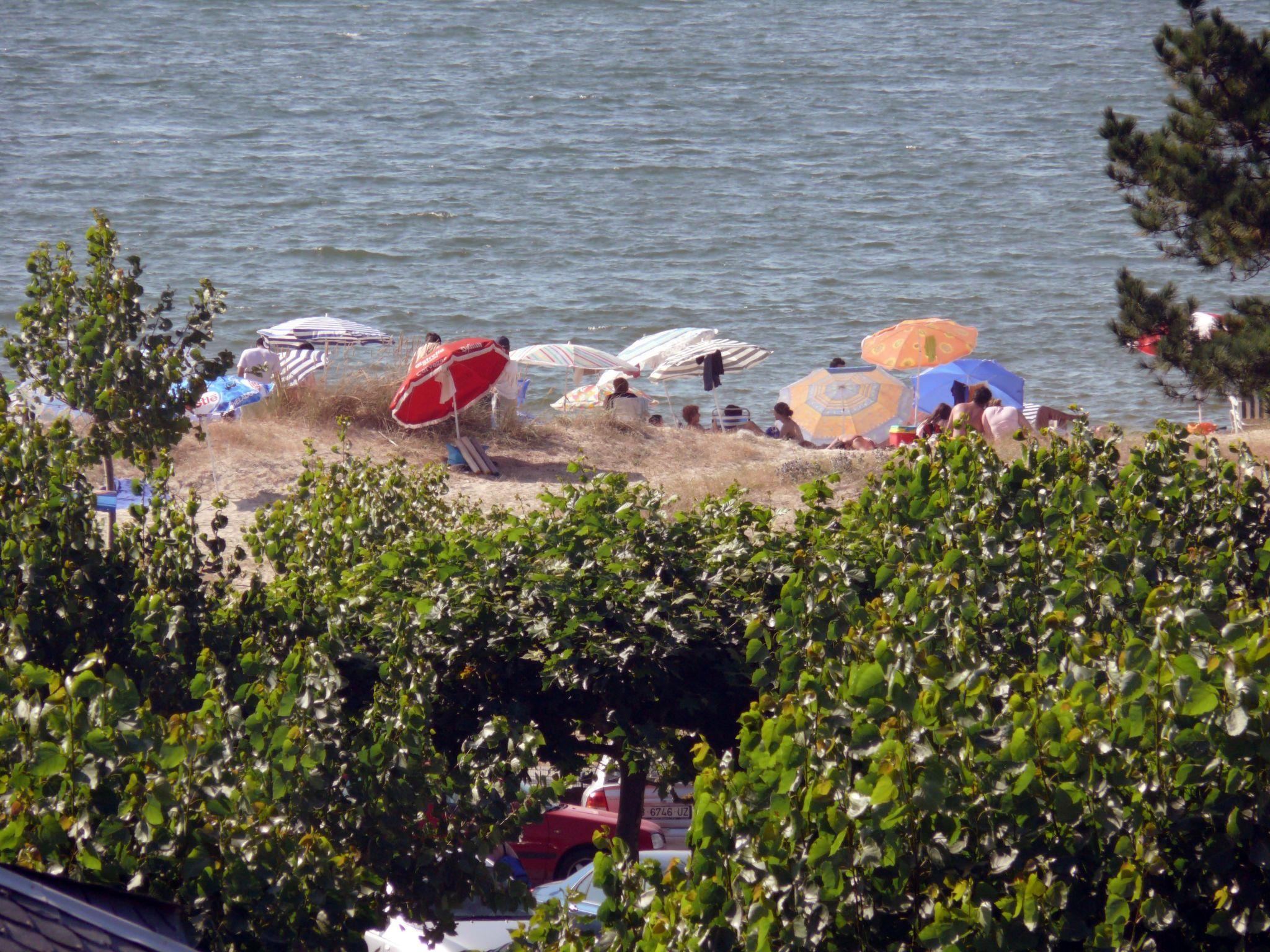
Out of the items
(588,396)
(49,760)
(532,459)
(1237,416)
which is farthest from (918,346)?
(49,760)

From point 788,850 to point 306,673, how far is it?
1.85m

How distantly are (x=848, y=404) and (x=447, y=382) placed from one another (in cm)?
768

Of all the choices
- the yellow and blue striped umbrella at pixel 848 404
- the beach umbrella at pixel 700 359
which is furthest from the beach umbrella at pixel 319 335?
the yellow and blue striped umbrella at pixel 848 404

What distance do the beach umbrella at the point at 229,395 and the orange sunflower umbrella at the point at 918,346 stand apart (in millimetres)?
10660

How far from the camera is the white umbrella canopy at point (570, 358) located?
20.2 m

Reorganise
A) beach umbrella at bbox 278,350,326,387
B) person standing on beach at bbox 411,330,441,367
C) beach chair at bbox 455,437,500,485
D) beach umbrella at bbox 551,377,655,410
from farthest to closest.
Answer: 1. beach umbrella at bbox 551,377,655,410
2. beach umbrella at bbox 278,350,326,387
3. person standing on beach at bbox 411,330,441,367
4. beach chair at bbox 455,437,500,485

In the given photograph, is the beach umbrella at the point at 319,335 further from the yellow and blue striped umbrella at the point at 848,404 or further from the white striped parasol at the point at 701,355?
the yellow and blue striped umbrella at the point at 848,404

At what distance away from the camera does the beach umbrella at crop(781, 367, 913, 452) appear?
20.7 metres

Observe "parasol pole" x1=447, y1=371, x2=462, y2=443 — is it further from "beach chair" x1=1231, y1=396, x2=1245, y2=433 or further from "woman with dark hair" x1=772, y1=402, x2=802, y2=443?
"beach chair" x1=1231, y1=396, x2=1245, y2=433

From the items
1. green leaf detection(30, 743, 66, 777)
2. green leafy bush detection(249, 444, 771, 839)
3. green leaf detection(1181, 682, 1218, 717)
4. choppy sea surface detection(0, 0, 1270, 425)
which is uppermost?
green leaf detection(1181, 682, 1218, 717)

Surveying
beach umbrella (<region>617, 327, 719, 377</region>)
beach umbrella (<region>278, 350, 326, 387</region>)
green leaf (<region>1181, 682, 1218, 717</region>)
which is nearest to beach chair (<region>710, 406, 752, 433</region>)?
beach umbrella (<region>617, 327, 719, 377</region>)

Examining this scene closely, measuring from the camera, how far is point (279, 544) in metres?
6.21

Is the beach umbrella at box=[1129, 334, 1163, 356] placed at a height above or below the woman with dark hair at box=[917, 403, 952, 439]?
above

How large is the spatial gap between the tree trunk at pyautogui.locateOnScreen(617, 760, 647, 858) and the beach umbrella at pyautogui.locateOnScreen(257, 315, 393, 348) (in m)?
14.9
